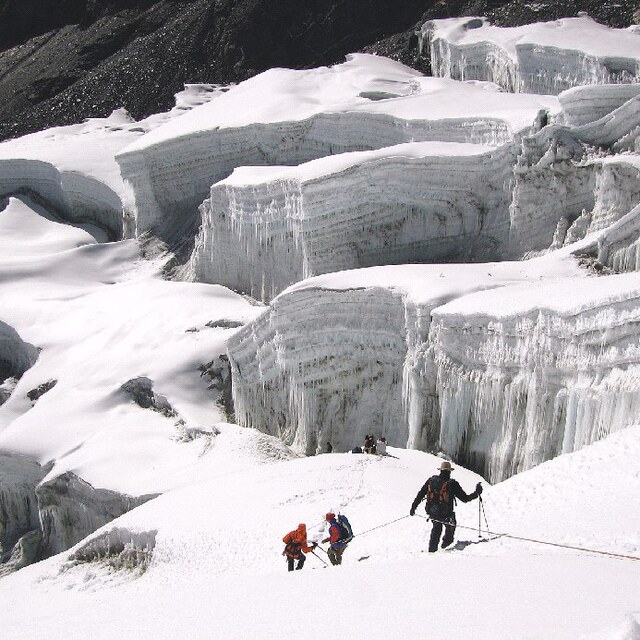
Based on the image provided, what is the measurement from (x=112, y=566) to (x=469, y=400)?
636 cm

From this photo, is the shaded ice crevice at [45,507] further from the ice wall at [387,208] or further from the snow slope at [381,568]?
the ice wall at [387,208]

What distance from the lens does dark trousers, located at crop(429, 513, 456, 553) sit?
9617mm

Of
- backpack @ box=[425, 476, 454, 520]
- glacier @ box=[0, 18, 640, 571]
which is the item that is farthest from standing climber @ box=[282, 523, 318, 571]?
glacier @ box=[0, 18, 640, 571]

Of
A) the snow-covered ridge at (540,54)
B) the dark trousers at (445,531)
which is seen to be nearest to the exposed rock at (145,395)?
the dark trousers at (445,531)

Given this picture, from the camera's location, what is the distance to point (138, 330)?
81.8 feet

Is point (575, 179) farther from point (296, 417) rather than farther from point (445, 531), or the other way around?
point (445, 531)

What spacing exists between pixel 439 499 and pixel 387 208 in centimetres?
1502

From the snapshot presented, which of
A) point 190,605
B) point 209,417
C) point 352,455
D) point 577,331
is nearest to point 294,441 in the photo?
point 209,417

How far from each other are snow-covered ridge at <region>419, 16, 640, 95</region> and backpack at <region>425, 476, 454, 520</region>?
67.6 feet

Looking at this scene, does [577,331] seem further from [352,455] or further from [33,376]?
[33,376]

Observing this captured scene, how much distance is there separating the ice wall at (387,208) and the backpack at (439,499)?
44.7 ft

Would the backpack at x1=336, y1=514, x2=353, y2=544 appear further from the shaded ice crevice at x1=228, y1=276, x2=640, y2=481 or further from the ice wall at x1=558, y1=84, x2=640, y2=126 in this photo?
the ice wall at x1=558, y1=84, x2=640, y2=126

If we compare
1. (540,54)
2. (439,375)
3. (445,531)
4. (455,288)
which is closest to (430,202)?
(455,288)

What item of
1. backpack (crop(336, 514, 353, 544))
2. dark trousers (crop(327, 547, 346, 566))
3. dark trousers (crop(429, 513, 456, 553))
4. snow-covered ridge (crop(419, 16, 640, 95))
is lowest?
dark trousers (crop(327, 547, 346, 566))
